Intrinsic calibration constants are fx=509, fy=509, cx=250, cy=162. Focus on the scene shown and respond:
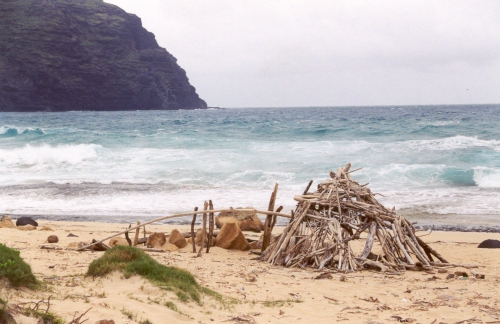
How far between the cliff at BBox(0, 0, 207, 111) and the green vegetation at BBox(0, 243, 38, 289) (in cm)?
7804

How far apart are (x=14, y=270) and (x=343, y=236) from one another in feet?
15.2

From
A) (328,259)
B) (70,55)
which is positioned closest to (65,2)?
(70,55)

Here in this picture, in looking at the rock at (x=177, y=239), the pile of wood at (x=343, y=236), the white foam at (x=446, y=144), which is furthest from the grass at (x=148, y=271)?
the white foam at (x=446, y=144)

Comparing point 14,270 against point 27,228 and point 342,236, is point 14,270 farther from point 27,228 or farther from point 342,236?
point 27,228

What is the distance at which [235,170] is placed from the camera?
69.8 feet

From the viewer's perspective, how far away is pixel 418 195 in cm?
1588

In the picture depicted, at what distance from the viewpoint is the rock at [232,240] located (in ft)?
29.1

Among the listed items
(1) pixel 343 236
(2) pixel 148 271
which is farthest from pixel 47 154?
(2) pixel 148 271

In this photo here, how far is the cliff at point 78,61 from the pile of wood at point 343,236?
76965 mm

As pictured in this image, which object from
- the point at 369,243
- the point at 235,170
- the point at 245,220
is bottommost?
the point at 245,220

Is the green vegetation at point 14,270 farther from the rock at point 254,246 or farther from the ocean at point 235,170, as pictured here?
the ocean at point 235,170

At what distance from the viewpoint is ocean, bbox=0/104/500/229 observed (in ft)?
46.8

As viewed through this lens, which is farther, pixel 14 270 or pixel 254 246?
pixel 254 246

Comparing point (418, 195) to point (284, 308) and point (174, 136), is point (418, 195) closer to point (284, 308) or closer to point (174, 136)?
point (284, 308)
